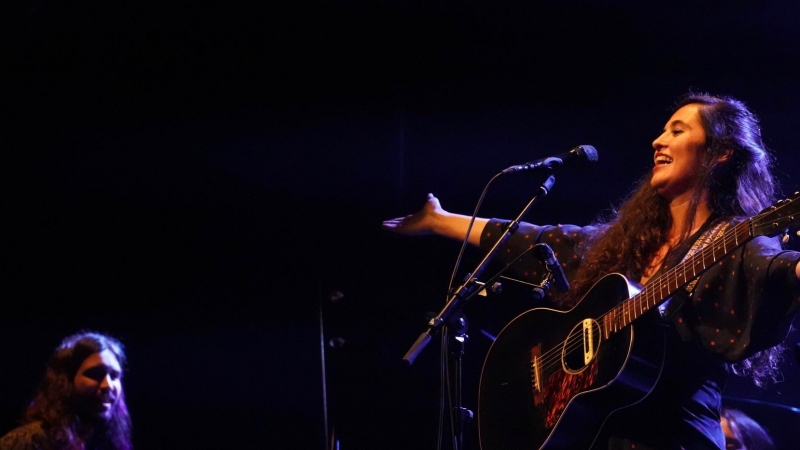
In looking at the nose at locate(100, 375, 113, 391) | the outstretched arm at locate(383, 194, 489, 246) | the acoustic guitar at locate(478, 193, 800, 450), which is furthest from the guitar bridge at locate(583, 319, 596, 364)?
the nose at locate(100, 375, 113, 391)

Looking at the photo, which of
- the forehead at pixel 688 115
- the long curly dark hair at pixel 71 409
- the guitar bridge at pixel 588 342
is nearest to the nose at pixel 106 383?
the long curly dark hair at pixel 71 409

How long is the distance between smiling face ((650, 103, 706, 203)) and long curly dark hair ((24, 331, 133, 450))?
10.7ft

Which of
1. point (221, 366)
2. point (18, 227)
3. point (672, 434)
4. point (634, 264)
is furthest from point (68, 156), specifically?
point (672, 434)

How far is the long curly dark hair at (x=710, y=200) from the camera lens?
2.69m

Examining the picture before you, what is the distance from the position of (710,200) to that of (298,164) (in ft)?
8.68

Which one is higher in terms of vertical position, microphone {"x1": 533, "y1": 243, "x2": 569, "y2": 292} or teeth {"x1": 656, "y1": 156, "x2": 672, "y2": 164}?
teeth {"x1": 656, "y1": 156, "x2": 672, "y2": 164}

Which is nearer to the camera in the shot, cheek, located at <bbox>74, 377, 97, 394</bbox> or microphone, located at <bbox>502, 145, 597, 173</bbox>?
microphone, located at <bbox>502, 145, 597, 173</bbox>

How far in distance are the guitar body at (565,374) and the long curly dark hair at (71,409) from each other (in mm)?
2512

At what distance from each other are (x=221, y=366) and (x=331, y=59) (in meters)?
2.10

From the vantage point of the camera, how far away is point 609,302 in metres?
2.37

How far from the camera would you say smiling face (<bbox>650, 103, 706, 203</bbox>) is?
2.76 metres

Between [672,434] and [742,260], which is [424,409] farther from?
[742,260]

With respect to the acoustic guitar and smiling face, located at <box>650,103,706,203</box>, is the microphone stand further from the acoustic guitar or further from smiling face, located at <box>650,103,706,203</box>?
smiling face, located at <box>650,103,706,203</box>

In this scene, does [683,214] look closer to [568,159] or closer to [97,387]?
[568,159]
